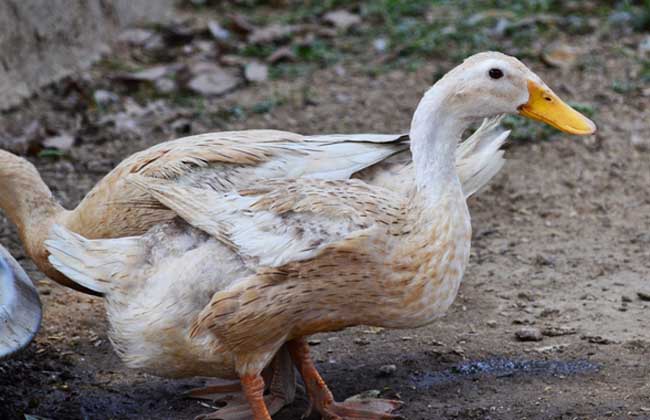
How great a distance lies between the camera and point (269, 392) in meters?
4.55

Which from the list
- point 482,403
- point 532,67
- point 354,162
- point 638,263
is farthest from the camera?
point 532,67

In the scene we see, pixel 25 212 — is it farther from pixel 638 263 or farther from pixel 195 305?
pixel 638 263

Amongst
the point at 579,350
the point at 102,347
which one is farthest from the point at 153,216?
the point at 579,350

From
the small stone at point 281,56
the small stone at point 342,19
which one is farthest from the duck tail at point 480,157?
the small stone at point 342,19

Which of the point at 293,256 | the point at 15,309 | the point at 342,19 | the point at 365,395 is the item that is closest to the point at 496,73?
the point at 293,256

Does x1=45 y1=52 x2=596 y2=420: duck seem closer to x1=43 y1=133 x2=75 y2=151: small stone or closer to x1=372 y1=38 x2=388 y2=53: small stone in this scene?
x1=43 y1=133 x2=75 y2=151: small stone

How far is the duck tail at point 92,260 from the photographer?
411cm

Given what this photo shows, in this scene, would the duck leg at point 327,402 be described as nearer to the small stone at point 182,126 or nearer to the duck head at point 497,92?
the duck head at point 497,92

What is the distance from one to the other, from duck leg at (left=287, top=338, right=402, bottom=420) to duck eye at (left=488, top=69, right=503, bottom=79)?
1.28 meters

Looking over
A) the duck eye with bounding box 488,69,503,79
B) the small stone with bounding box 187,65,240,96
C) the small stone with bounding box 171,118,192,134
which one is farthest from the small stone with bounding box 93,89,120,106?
the duck eye with bounding box 488,69,503,79

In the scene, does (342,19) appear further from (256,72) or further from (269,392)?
(269,392)

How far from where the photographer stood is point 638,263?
5355mm

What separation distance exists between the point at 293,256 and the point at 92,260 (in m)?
0.84

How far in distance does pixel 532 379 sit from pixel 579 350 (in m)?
0.30
